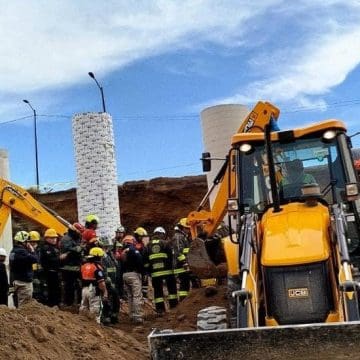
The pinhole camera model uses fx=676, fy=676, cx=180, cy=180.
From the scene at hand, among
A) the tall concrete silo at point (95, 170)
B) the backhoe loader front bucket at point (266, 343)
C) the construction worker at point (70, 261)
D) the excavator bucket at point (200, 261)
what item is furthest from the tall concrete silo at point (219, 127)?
the backhoe loader front bucket at point (266, 343)

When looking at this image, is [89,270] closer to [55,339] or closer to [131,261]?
[131,261]

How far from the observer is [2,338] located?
8.02 m

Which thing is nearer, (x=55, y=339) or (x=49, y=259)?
(x=55, y=339)

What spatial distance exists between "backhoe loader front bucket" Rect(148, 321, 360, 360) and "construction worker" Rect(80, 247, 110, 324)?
583cm

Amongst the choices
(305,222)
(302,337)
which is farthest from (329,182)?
(302,337)

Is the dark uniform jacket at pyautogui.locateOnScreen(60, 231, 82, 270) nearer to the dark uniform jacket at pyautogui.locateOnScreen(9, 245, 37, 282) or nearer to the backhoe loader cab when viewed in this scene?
the dark uniform jacket at pyautogui.locateOnScreen(9, 245, 37, 282)

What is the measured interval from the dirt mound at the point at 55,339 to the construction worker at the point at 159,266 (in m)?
3.55

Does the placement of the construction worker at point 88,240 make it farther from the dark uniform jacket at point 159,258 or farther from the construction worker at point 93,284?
the dark uniform jacket at point 159,258

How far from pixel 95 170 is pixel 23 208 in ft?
14.5

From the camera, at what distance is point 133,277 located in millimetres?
13055

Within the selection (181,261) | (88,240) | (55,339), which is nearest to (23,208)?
(88,240)

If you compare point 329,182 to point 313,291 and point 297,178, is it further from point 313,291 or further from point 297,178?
point 313,291

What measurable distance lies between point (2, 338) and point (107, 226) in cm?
1119

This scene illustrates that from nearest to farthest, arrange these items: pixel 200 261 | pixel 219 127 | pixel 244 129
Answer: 1. pixel 200 261
2. pixel 244 129
3. pixel 219 127
